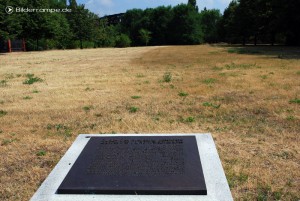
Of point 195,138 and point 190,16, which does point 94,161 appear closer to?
point 195,138

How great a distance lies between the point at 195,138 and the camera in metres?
4.84

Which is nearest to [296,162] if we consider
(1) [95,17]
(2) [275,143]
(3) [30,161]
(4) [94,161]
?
(2) [275,143]

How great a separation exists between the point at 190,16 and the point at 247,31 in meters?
37.5

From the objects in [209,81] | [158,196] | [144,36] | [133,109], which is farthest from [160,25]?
[158,196]

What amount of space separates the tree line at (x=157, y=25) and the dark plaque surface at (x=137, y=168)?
34.8m

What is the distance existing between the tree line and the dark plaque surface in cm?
3478

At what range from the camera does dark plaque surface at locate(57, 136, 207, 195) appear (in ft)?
→ 11.3

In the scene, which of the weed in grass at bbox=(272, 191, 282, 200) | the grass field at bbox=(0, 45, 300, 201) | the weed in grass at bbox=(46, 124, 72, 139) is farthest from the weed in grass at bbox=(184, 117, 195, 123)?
the weed in grass at bbox=(272, 191, 282, 200)

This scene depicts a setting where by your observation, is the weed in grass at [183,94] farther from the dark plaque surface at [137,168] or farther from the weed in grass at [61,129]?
the dark plaque surface at [137,168]

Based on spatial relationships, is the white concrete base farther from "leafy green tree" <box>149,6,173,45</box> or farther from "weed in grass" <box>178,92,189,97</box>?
"leafy green tree" <box>149,6,173,45</box>

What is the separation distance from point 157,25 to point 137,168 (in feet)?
290

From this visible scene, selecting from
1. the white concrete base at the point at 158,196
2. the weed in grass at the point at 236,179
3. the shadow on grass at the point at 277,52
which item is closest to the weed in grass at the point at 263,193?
the weed in grass at the point at 236,179

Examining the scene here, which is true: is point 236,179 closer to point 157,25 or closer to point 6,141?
point 6,141

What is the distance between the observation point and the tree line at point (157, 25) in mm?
40750
